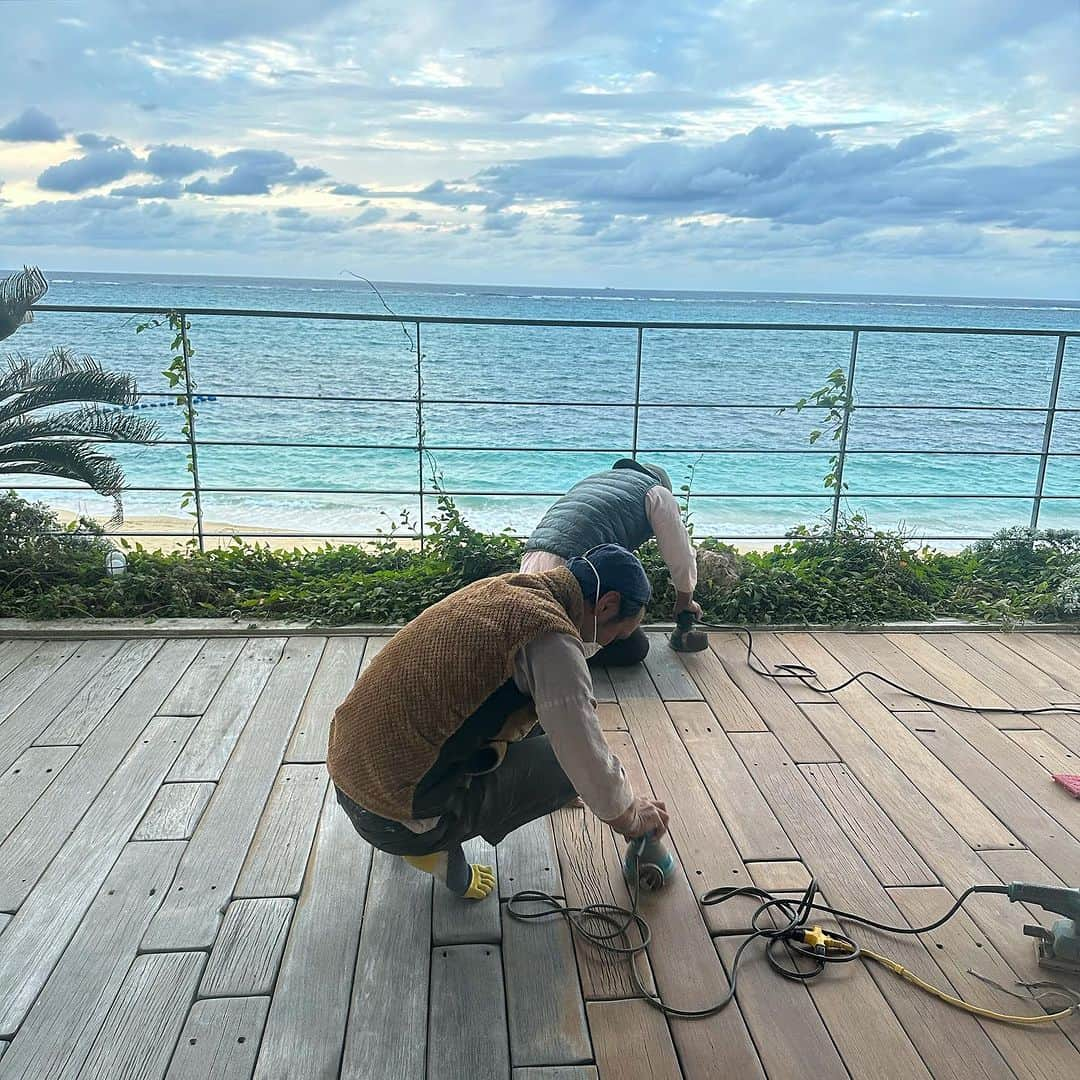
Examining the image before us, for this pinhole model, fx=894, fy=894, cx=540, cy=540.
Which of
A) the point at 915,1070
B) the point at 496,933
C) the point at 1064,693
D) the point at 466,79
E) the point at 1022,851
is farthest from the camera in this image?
the point at 466,79

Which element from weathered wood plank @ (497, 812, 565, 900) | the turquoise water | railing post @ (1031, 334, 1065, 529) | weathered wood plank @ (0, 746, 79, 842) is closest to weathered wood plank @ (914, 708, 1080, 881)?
weathered wood plank @ (497, 812, 565, 900)

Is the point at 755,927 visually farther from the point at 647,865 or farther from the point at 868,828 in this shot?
the point at 868,828

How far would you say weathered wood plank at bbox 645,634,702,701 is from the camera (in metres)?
3.33

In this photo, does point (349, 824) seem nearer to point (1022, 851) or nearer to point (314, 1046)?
point (314, 1046)

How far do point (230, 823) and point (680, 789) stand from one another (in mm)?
1291

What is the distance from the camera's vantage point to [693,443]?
14281mm

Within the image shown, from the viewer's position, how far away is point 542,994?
186 centimetres

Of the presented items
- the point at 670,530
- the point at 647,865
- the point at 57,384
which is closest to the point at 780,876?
the point at 647,865

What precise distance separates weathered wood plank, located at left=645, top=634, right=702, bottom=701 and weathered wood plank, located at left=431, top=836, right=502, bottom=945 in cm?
133

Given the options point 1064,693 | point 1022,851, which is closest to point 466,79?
point 1064,693

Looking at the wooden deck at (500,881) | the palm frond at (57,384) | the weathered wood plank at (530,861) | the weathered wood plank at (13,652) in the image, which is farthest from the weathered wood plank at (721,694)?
the palm frond at (57,384)

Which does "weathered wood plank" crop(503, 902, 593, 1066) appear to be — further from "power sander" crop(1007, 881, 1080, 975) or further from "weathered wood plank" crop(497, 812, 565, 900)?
"power sander" crop(1007, 881, 1080, 975)

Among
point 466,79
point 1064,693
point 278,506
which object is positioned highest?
point 466,79

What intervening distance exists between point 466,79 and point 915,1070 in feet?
30.5
